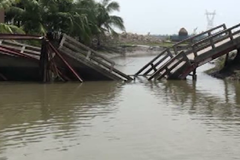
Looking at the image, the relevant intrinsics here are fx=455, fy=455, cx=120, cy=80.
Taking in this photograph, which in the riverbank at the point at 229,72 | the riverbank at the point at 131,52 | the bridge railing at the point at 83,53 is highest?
the riverbank at the point at 131,52

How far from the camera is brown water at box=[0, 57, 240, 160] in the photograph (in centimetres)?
777

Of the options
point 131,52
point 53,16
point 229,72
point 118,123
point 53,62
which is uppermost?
point 53,16

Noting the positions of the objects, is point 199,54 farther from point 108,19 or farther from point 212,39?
point 108,19

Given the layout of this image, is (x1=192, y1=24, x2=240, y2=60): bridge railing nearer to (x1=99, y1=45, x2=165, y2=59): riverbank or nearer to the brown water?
the brown water

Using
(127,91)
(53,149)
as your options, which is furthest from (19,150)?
(127,91)

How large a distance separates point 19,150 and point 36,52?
12.3 meters

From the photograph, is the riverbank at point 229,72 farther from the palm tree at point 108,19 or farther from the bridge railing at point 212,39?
the palm tree at point 108,19

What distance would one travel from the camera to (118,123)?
10250 mm

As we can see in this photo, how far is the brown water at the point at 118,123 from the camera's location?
306 inches

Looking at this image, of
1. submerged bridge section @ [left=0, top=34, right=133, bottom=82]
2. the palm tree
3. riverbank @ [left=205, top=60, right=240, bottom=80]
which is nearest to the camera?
submerged bridge section @ [left=0, top=34, right=133, bottom=82]

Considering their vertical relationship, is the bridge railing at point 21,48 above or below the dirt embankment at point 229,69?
above

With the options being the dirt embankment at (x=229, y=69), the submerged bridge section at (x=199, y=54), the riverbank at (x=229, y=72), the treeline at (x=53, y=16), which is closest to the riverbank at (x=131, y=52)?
the treeline at (x=53, y=16)

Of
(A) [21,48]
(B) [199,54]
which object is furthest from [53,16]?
(B) [199,54]

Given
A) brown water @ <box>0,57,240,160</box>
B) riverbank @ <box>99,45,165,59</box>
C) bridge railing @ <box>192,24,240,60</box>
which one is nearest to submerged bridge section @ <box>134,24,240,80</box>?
bridge railing @ <box>192,24,240,60</box>
